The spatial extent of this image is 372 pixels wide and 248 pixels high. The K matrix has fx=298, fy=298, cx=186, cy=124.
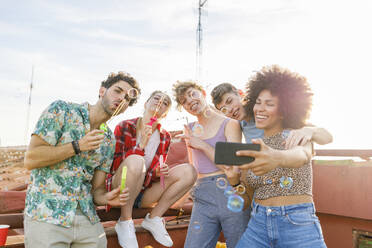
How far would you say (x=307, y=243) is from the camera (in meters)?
1.45

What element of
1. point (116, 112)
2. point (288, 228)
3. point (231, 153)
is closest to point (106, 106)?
point (116, 112)

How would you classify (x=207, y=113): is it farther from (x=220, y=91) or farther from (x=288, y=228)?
(x=288, y=228)

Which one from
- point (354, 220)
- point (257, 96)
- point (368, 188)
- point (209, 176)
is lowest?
point (354, 220)

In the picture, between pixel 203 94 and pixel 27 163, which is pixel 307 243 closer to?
pixel 203 94

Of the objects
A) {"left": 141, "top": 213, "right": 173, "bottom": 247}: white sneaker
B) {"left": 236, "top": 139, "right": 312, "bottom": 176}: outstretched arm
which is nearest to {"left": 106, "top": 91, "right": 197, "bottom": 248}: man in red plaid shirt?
{"left": 141, "top": 213, "right": 173, "bottom": 247}: white sneaker

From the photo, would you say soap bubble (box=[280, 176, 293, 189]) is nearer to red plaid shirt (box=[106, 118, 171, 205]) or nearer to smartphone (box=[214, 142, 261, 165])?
smartphone (box=[214, 142, 261, 165])

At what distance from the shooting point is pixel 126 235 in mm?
2197

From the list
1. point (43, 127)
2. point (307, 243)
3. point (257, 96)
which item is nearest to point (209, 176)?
point (257, 96)

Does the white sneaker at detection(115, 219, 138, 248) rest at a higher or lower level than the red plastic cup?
lower

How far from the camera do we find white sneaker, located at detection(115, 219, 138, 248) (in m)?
2.18

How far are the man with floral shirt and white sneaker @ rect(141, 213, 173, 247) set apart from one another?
0.43m

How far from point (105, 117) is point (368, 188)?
2.43m

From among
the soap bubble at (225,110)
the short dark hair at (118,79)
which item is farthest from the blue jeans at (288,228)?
the short dark hair at (118,79)

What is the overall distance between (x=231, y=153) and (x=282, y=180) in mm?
469
